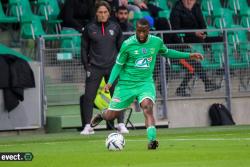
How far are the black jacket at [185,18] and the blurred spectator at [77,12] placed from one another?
2089mm

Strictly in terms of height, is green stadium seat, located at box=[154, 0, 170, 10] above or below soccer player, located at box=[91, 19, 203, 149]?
above

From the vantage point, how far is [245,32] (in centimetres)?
2458

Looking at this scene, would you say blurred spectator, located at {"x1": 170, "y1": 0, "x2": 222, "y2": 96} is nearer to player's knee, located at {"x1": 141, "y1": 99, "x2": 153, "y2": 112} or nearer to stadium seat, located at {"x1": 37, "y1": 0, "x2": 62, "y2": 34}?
stadium seat, located at {"x1": 37, "y1": 0, "x2": 62, "y2": 34}

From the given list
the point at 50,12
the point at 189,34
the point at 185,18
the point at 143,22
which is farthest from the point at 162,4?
the point at 143,22

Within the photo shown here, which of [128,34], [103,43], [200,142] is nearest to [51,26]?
[128,34]

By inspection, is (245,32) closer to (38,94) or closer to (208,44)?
(208,44)

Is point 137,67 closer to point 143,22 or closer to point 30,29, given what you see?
point 143,22

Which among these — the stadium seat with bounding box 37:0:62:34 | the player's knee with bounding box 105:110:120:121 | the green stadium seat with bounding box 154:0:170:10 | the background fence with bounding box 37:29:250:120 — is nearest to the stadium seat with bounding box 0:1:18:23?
the stadium seat with bounding box 37:0:62:34

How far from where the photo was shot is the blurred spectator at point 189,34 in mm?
23188

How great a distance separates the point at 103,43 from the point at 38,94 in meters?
2.76

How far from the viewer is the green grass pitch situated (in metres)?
12.5

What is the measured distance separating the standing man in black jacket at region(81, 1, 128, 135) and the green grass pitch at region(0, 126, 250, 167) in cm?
80

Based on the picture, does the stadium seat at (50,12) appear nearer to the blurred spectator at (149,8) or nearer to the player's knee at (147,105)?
the blurred spectator at (149,8)

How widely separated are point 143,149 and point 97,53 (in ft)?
18.5
